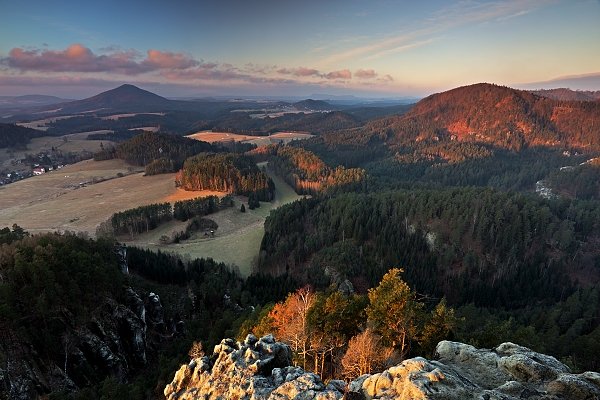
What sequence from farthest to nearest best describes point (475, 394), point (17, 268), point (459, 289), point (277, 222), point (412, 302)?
point (277, 222) < point (459, 289) < point (17, 268) < point (412, 302) < point (475, 394)

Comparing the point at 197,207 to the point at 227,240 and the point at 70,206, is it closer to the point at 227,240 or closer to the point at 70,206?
the point at 227,240

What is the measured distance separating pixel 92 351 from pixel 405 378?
180 feet

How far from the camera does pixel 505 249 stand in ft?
421

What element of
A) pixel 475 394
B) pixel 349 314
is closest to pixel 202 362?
pixel 349 314

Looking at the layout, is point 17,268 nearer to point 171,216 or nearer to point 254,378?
Result: point 254,378

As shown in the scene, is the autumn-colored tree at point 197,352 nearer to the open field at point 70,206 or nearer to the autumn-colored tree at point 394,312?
the autumn-colored tree at point 394,312

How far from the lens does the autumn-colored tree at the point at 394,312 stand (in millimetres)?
39406

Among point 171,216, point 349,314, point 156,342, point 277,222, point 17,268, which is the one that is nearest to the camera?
point 349,314

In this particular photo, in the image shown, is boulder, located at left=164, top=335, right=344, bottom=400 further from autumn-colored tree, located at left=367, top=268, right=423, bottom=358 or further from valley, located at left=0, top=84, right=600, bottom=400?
autumn-colored tree, located at left=367, top=268, right=423, bottom=358

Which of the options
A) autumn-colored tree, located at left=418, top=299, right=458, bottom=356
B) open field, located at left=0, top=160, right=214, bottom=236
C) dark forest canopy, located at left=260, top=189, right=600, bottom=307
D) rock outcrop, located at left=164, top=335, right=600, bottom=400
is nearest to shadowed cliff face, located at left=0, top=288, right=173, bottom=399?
rock outcrop, located at left=164, top=335, right=600, bottom=400

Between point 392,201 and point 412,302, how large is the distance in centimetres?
10853

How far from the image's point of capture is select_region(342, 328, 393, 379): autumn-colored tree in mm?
32781

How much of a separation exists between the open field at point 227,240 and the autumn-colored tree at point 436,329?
8679 centimetres

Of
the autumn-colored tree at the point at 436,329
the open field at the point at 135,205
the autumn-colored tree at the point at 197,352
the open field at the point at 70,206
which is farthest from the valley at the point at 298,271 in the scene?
the autumn-colored tree at the point at 197,352
